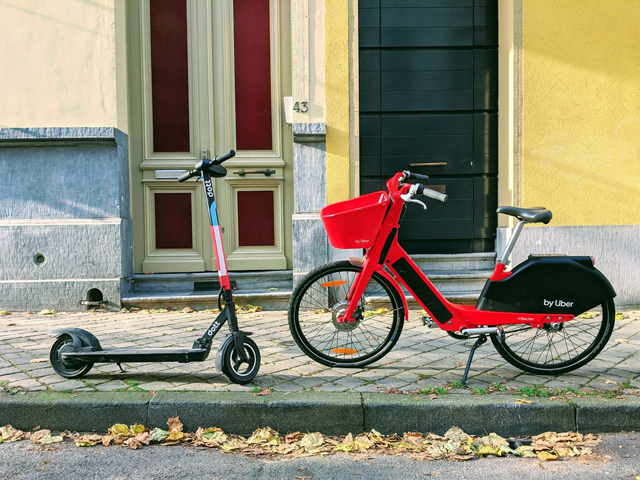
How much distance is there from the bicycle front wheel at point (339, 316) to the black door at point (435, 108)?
8.89ft

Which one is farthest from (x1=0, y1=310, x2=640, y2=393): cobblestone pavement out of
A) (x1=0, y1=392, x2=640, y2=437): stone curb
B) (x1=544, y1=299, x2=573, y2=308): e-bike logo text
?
(x1=544, y1=299, x2=573, y2=308): e-bike logo text

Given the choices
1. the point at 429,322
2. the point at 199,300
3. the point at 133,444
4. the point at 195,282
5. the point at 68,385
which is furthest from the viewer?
the point at 195,282

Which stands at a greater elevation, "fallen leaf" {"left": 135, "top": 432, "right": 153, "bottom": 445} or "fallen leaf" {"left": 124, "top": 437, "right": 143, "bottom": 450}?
"fallen leaf" {"left": 135, "top": 432, "right": 153, "bottom": 445}

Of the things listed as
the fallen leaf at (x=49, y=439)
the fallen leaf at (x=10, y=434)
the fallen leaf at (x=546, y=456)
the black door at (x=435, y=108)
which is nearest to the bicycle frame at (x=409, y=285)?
the fallen leaf at (x=546, y=456)

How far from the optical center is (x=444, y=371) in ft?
12.7

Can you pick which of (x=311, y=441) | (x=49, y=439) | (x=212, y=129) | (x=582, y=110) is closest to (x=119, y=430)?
(x=49, y=439)

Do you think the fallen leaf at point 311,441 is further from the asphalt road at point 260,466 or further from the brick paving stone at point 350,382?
the brick paving stone at point 350,382

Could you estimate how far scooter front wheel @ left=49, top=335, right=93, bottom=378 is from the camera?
3.59 m

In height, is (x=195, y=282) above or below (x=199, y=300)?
above

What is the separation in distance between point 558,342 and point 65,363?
319cm

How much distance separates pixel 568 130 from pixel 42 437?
566 centimetres

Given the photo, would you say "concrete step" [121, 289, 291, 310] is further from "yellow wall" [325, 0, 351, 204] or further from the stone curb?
the stone curb

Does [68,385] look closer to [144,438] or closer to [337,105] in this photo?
[144,438]

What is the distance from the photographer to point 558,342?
12.9 ft
